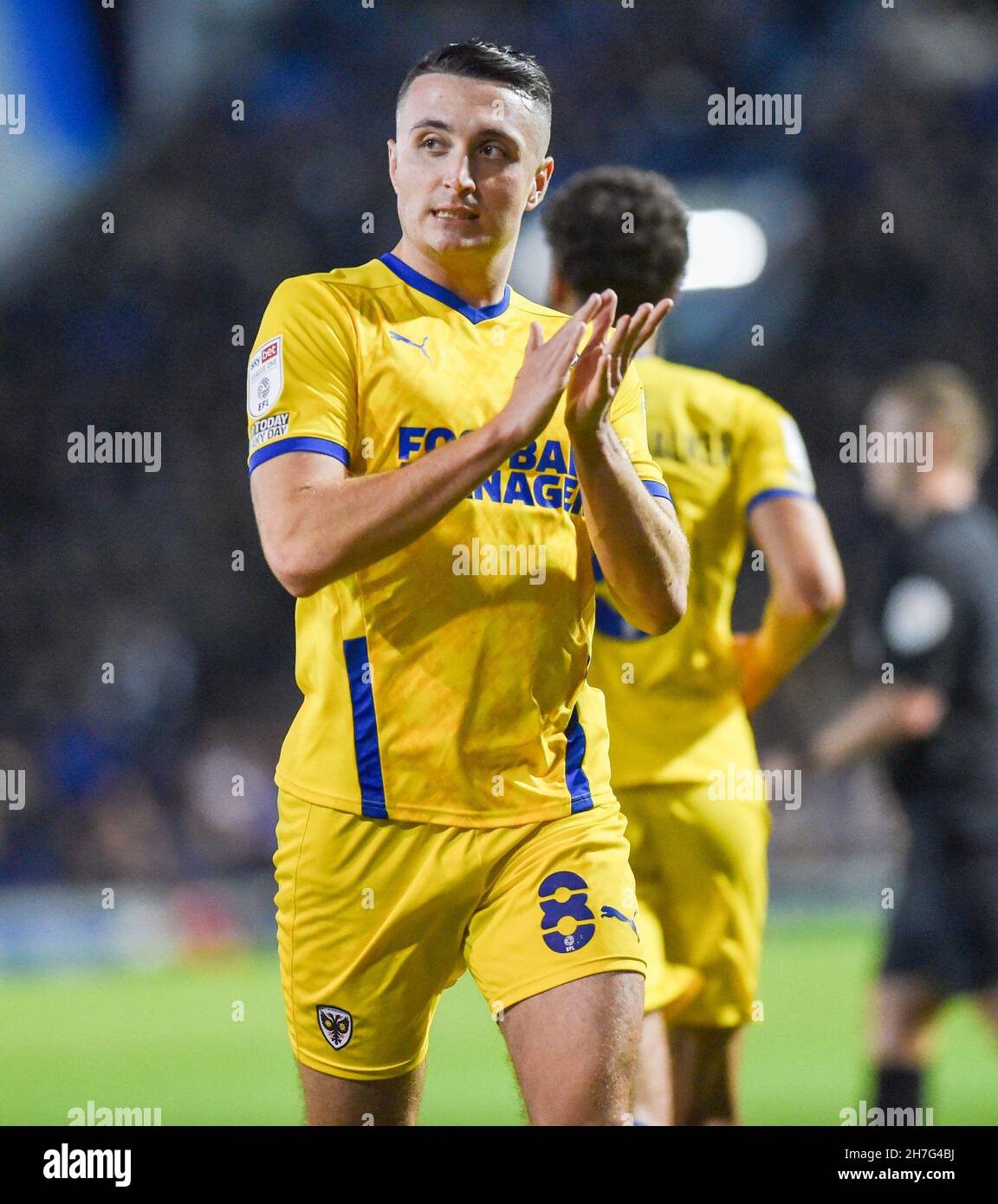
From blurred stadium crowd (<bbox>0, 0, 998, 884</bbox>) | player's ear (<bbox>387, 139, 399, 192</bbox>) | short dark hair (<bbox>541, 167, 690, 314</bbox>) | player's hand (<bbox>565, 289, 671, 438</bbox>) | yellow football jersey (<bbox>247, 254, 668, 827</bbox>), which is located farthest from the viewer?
blurred stadium crowd (<bbox>0, 0, 998, 884</bbox>)

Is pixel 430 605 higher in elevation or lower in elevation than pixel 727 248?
lower

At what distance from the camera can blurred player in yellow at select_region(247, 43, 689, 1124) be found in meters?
2.68

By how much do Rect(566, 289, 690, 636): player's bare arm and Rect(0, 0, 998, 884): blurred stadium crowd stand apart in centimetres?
1205

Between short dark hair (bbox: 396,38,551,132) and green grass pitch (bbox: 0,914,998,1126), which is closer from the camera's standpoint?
short dark hair (bbox: 396,38,551,132)

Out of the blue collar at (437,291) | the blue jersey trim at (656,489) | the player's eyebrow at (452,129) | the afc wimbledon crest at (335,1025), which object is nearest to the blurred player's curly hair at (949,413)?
the blue jersey trim at (656,489)

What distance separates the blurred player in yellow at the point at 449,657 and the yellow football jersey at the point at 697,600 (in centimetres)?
77

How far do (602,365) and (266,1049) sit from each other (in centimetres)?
652

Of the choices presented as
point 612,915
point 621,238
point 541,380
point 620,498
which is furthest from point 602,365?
point 621,238

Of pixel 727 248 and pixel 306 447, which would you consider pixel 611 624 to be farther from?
pixel 727 248

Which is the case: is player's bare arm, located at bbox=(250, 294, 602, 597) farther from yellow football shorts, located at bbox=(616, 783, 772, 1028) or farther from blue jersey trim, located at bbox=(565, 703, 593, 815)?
yellow football shorts, located at bbox=(616, 783, 772, 1028)

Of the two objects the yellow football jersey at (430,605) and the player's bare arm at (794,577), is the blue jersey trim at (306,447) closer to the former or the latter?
the yellow football jersey at (430,605)

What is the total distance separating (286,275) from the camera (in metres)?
16.6

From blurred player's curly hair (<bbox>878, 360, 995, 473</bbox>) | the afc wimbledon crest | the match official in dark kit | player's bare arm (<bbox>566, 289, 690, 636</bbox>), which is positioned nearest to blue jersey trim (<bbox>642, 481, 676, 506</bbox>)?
player's bare arm (<bbox>566, 289, 690, 636</bbox>)

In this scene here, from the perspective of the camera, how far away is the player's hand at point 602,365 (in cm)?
262
